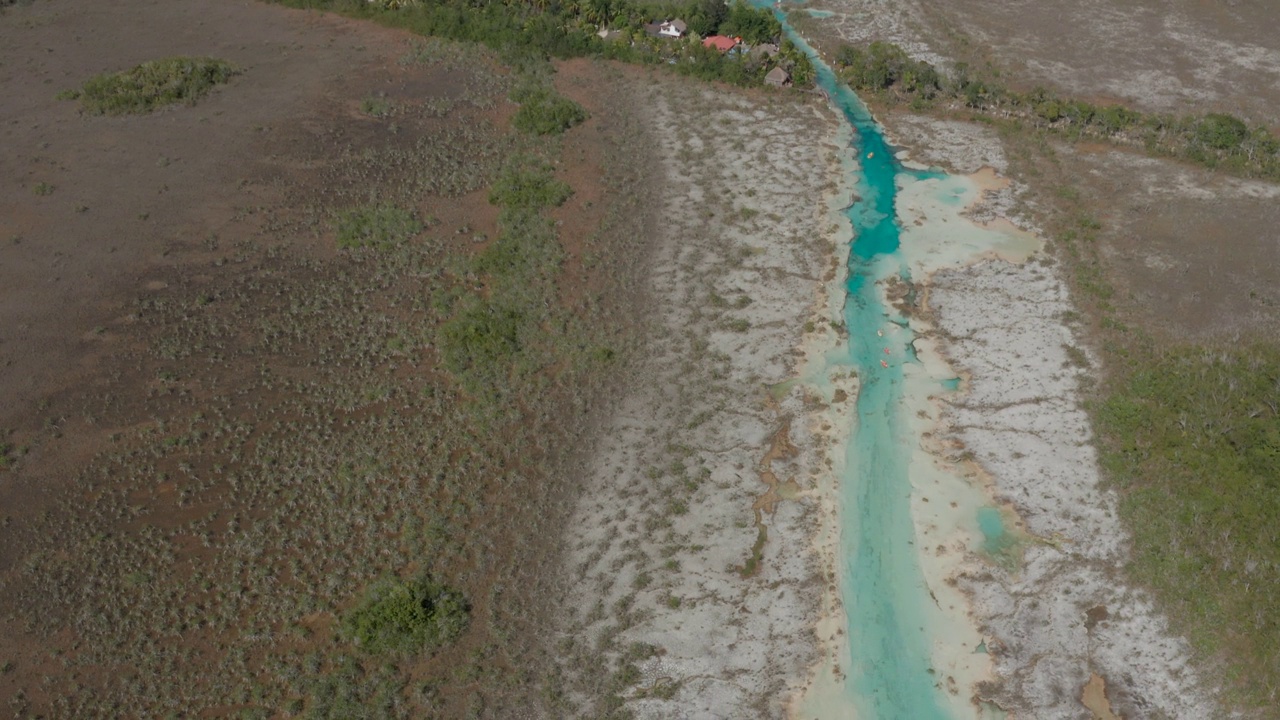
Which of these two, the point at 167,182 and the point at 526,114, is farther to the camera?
the point at 526,114

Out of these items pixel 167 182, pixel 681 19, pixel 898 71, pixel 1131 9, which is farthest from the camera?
pixel 1131 9

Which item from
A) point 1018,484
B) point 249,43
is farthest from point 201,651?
point 249,43

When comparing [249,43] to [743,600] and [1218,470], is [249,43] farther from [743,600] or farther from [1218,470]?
[1218,470]

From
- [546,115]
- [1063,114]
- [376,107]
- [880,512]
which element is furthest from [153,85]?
[1063,114]

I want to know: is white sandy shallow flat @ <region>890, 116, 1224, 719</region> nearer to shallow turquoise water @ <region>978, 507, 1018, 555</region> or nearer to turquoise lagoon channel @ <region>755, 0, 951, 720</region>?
shallow turquoise water @ <region>978, 507, 1018, 555</region>

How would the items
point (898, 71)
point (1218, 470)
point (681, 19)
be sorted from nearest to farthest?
point (1218, 470) < point (898, 71) < point (681, 19)
